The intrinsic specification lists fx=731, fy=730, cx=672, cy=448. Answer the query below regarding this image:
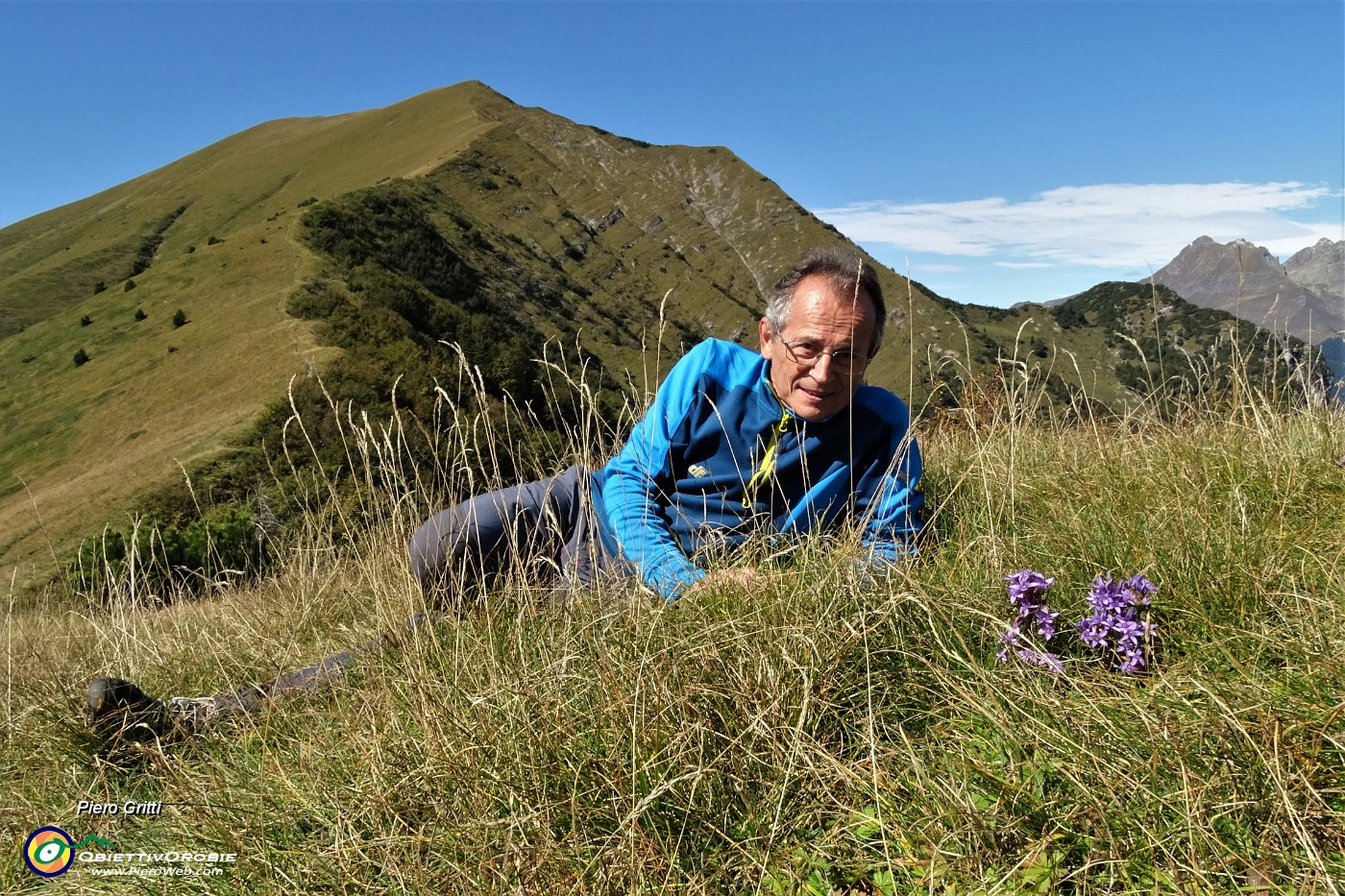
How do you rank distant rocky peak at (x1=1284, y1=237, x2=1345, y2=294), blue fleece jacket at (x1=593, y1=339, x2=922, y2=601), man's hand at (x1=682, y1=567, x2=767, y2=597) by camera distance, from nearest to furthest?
man's hand at (x1=682, y1=567, x2=767, y2=597) < blue fleece jacket at (x1=593, y1=339, x2=922, y2=601) < distant rocky peak at (x1=1284, y1=237, x2=1345, y2=294)

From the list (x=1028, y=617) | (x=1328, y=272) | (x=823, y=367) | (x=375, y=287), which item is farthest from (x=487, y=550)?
(x=375, y=287)

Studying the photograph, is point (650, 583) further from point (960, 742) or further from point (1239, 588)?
point (1239, 588)

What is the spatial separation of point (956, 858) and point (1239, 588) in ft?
3.61

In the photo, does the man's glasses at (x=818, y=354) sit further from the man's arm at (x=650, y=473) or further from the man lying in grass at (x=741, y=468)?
the man's arm at (x=650, y=473)

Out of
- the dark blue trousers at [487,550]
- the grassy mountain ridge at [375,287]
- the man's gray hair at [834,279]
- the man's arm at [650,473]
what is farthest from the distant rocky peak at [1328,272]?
the dark blue trousers at [487,550]

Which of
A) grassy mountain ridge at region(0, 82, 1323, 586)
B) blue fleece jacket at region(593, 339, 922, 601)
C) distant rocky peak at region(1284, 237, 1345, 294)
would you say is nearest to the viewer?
blue fleece jacket at region(593, 339, 922, 601)

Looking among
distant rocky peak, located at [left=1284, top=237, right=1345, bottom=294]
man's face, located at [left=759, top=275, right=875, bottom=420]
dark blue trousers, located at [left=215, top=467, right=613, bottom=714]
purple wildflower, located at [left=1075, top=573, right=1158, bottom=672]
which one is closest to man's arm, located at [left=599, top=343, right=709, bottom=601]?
dark blue trousers, located at [left=215, top=467, right=613, bottom=714]

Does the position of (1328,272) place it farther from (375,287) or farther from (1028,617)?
(375,287)

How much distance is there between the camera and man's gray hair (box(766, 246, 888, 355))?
2564 millimetres

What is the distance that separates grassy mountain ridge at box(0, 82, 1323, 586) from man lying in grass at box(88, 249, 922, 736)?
11.5 inches

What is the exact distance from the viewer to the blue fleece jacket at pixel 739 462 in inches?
105

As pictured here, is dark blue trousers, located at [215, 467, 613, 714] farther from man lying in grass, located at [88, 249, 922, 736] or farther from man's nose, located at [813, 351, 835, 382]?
man's nose, located at [813, 351, 835, 382]

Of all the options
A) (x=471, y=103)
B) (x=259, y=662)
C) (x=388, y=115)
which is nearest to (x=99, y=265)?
(x=388, y=115)

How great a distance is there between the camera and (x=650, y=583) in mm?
2182
